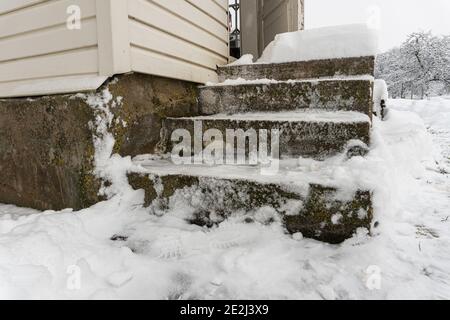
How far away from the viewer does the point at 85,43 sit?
2.12m

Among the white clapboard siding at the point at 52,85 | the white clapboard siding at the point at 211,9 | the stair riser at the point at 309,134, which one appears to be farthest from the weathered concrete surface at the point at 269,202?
the white clapboard siding at the point at 211,9

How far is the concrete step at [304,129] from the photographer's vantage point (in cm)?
188

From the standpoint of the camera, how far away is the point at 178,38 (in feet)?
8.80

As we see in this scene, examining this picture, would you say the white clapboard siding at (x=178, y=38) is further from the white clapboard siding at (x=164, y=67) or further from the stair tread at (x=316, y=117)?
the stair tread at (x=316, y=117)

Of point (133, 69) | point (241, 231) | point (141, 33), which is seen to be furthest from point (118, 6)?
point (241, 231)

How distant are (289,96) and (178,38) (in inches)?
42.2

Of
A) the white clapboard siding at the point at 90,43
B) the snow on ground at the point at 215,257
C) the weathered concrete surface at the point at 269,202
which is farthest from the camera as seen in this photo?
the white clapboard siding at the point at 90,43

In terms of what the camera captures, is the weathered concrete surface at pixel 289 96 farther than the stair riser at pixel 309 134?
Yes

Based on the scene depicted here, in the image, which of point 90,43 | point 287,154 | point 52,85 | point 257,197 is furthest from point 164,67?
point 257,197

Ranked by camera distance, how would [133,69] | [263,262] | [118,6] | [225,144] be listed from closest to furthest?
[263,262] < [118,6] < [133,69] < [225,144]

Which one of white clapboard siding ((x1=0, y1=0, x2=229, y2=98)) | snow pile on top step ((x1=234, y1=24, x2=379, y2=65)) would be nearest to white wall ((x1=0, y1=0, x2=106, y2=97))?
white clapboard siding ((x1=0, y1=0, x2=229, y2=98))

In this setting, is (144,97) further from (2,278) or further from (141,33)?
(2,278)

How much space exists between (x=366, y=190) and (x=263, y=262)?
574mm

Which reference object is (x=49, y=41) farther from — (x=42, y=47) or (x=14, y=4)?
(x=14, y=4)
